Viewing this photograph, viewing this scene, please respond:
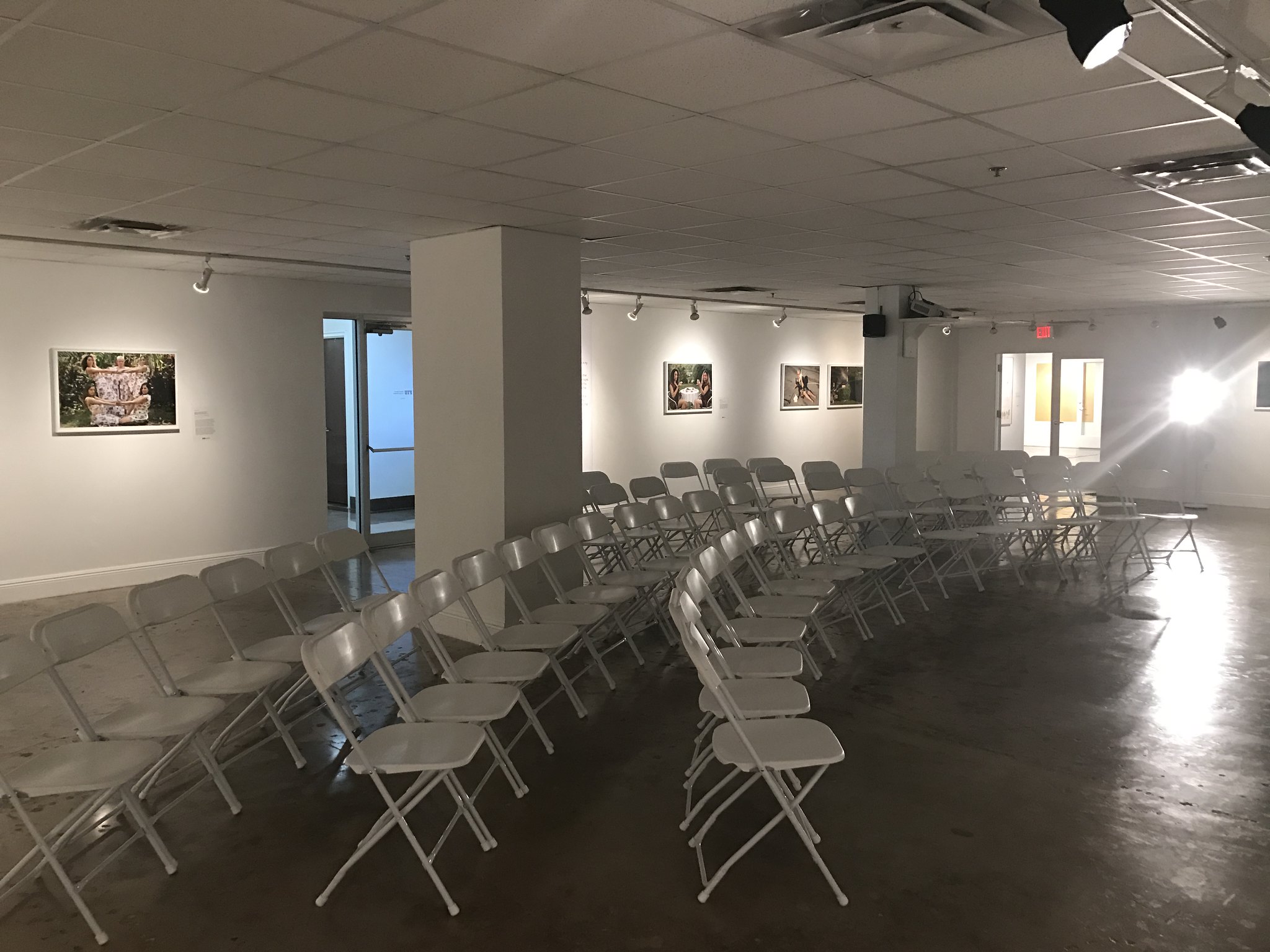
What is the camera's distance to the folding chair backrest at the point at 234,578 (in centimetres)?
439

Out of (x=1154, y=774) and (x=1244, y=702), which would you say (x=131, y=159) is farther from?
(x=1244, y=702)

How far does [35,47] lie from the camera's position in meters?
2.87

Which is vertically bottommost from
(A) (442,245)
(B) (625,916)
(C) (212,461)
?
(B) (625,916)

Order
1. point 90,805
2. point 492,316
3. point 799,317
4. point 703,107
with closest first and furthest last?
point 90,805, point 703,107, point 492,316, point 799,317

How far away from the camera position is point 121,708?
3.62 metres

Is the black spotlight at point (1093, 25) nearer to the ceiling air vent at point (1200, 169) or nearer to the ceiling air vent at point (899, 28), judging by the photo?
the ceiling air vent at point (899, 28)

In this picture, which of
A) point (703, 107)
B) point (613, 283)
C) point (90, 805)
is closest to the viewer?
point (90, 805)

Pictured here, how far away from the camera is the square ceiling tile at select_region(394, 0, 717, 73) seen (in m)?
2.60

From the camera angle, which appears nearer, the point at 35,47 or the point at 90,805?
the point at 35,47

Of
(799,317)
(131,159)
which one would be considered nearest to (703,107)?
(131,159)

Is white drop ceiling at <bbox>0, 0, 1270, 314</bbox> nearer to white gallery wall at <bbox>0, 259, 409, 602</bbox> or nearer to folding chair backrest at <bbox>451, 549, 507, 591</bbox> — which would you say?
white gallery wall at <bbox>0, 259, 409, 602</bbox>

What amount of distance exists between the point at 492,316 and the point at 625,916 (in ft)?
12.9

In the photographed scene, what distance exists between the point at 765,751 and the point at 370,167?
3088 mm

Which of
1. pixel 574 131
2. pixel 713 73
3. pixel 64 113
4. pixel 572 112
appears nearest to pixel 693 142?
pixel 574 131
